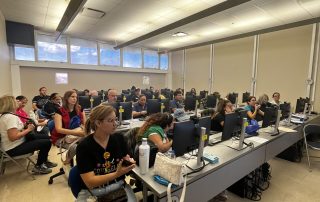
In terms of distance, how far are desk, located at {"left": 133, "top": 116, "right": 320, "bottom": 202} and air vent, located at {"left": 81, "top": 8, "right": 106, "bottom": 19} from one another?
4.63m

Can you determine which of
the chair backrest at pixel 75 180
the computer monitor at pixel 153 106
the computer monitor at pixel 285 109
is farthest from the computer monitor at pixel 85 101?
the computer monitor at pixel 285 109

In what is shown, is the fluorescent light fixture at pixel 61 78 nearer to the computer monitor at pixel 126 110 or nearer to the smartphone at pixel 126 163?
the computer monitor at pixel 126 110

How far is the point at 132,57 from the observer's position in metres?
10.1

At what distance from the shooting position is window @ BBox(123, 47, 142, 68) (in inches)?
386

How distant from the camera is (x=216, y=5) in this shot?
4.29 metres

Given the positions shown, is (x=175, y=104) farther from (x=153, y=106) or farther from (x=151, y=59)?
(x=151, y=59)

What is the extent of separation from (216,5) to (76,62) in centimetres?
653

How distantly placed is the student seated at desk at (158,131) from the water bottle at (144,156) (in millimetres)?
289

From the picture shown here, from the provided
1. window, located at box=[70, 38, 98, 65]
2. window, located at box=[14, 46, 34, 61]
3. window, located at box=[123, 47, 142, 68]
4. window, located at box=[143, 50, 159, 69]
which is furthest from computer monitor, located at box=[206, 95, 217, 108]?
window, located at box=[14, 46, 34, 61]

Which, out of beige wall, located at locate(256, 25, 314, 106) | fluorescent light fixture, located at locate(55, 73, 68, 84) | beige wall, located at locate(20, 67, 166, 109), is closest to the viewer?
beige wall, located at locate(256, 25, 314, 106)

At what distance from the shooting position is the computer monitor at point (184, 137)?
1.59 meters

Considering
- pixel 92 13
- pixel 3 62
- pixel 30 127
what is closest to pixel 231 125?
pixel 30 127

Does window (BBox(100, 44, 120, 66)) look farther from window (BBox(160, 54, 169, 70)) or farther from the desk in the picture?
the desk

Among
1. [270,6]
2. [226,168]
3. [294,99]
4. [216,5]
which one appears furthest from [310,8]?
[226,168]
